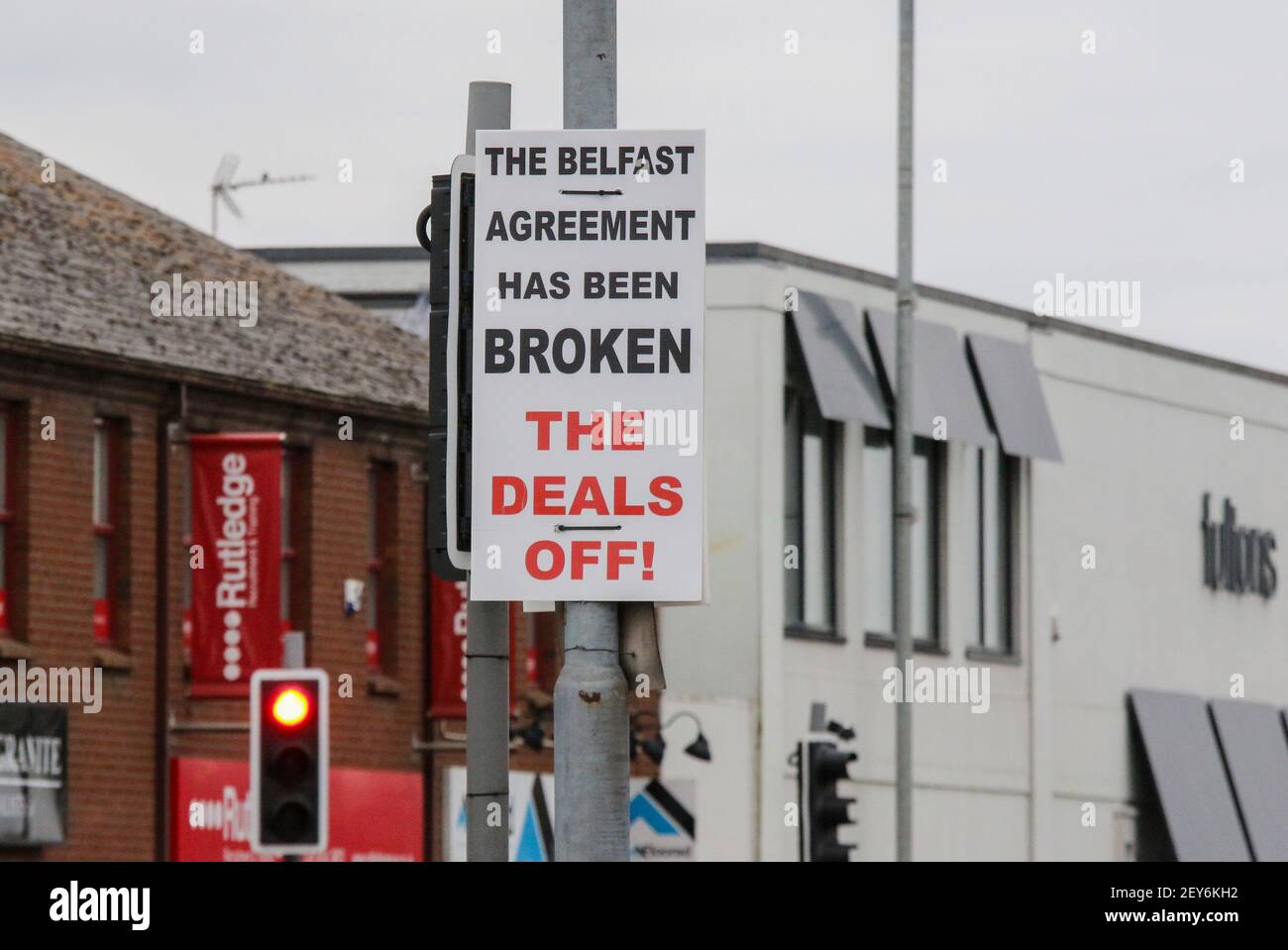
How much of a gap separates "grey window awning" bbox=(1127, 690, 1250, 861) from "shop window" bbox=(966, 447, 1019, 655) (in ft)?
12.0

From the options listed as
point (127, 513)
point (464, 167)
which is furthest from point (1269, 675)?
point (464, 167)

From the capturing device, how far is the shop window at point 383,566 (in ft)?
105

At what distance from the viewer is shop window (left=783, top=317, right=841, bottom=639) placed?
39.7 meters

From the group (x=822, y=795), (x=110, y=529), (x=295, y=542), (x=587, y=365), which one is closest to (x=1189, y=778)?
(x=295, y=542)

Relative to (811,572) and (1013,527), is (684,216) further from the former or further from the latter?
(1013,527)

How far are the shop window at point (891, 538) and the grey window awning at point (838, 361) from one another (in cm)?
92

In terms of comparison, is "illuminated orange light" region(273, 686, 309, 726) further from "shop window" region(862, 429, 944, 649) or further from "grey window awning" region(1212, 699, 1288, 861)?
"grey window awning" region(1212, 699, 1288, 861)

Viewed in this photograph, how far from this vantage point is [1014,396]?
1738 inches

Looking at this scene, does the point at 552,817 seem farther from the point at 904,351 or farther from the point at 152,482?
the point at 152,482

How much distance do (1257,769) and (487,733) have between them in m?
40.8

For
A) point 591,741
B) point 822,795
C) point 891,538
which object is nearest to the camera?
point 591,741

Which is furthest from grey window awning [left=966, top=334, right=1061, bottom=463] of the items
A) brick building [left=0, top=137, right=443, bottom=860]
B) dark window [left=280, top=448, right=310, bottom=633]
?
dark window [left=280, top=448, right=310, bottom=633]

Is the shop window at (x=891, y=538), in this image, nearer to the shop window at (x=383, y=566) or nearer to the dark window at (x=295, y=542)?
the shop window at (x=383, y=566)

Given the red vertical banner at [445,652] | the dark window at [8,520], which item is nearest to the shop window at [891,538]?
the red vertical banner at [445,652]
